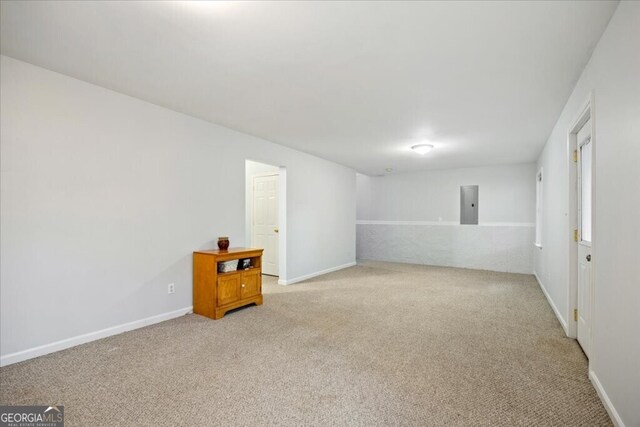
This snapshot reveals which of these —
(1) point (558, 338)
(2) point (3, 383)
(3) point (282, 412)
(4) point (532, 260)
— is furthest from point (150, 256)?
(4) point (532, 260)

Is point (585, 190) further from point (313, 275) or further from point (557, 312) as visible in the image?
point (313, 275)

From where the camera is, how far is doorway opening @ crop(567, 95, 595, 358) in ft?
8.87

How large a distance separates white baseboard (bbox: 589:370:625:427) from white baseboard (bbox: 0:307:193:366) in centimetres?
384

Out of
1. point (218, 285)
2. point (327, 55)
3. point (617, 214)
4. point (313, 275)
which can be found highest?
point (327, 55)

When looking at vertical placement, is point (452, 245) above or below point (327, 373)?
above

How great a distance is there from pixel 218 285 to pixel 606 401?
3.41 meters

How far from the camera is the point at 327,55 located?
240 cm

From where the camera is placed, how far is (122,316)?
3186 mm

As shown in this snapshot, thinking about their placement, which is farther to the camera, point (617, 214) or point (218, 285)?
point (218, 285)

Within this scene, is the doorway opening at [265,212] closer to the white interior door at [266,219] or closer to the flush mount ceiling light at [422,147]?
the white interior door at [266,219]

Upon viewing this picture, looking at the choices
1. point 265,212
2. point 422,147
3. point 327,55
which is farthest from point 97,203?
point 422,147

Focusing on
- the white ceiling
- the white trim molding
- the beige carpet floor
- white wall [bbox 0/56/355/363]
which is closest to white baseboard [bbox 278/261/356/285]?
white wall [bbox 0/56/355/363]

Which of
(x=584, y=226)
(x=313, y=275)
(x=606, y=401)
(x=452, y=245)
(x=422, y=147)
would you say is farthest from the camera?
(x=452, y=245)

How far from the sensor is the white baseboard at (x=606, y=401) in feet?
5.61
